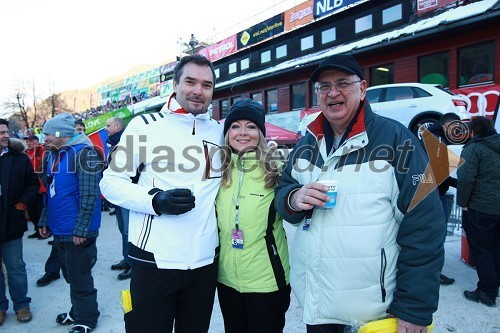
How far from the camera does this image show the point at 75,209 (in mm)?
3082

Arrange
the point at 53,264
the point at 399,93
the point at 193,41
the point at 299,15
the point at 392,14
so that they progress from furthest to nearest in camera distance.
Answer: the point at 193,41 → the point at 299,15 → the point at 392,14 → the point at 399,93 → the point at 53,264

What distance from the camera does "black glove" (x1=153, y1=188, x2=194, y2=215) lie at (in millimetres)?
1714

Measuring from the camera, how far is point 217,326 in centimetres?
323

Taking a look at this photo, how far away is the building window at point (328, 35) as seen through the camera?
17.4 meters

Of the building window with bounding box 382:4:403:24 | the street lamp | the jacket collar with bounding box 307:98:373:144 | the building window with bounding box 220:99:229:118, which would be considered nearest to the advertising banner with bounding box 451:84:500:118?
the building window with bounding box 382:4:403:24

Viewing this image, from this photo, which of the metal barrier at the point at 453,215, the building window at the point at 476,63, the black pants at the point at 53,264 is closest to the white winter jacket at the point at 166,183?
the black pants at the point at 53,264

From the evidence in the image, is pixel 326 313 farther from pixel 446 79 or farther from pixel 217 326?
pixel 446 79

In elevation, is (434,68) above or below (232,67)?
below

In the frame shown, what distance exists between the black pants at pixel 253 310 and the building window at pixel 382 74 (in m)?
14.8

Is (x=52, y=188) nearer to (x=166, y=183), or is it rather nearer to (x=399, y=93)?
(x=166, y=183)

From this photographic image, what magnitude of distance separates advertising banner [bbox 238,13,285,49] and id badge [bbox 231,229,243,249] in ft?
69.8

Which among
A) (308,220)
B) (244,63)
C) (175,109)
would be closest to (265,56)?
(244,63)

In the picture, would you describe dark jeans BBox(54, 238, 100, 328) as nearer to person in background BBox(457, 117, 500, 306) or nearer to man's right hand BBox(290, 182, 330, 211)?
man's right hand BBox(290, 182, 330, 211)

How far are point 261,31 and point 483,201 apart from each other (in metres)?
21.5
